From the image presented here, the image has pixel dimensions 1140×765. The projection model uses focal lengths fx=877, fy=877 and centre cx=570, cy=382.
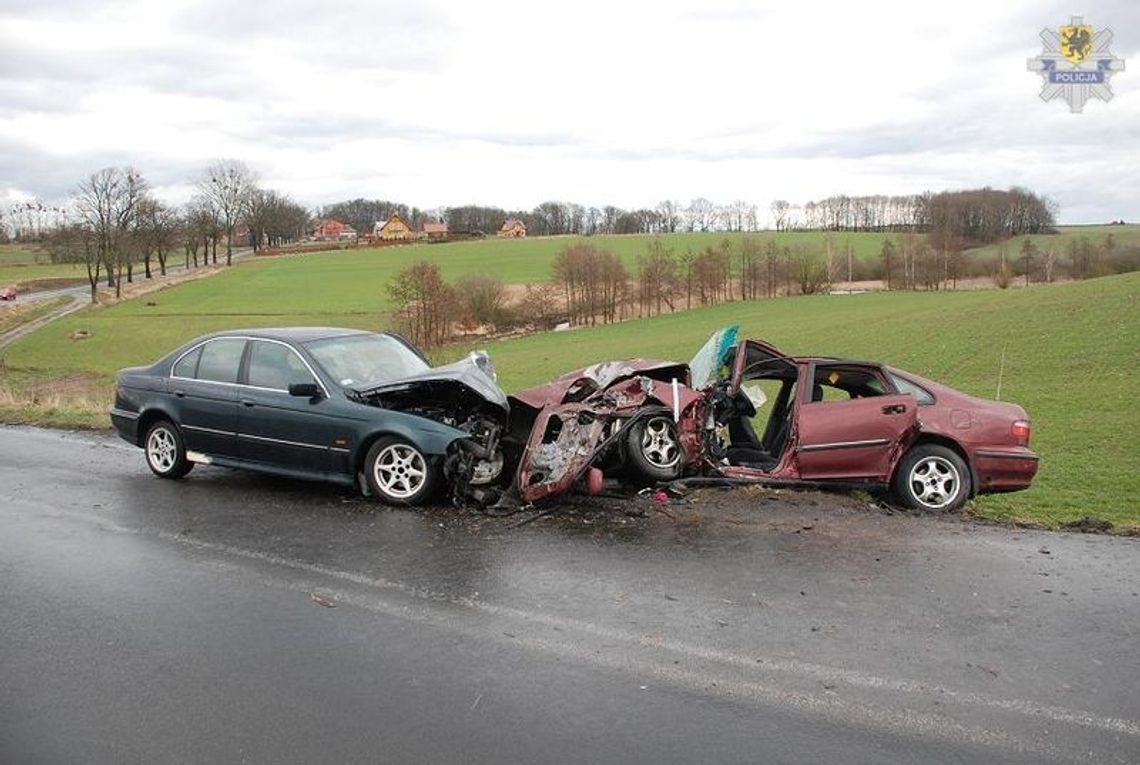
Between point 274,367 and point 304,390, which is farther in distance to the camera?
point 274,367

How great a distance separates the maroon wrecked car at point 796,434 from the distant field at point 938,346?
2.27 feet

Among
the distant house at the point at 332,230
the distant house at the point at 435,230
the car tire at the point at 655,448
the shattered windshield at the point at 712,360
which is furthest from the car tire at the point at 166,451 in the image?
the distant house at the point at 332,230

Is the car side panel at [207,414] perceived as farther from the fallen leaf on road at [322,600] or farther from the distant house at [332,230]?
the distant house at [332,230]

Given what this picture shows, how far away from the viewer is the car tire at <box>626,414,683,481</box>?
7715 millimetres

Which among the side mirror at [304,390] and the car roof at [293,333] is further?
the car roof at [293,333]

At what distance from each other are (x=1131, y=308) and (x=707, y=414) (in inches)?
1318

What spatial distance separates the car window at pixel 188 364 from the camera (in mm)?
8867

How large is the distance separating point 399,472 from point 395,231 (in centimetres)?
13603

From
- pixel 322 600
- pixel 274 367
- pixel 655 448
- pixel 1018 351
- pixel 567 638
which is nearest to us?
pixel 567 638

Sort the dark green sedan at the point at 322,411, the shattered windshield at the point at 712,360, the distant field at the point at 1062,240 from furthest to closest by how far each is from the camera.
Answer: the distant field at the point at 1062,240 < the shattered windshield at the point at 712,360 < the dark green sedan at the point at 322,411

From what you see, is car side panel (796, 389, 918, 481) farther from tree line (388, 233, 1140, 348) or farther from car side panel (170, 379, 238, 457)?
tree line (388, 233, 1140, 348)

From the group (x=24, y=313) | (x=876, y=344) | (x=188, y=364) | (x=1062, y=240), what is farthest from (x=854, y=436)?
(x=1062, y=240)

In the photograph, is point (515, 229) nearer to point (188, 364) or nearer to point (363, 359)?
point (188, 364)

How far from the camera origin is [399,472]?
24.8 ft
